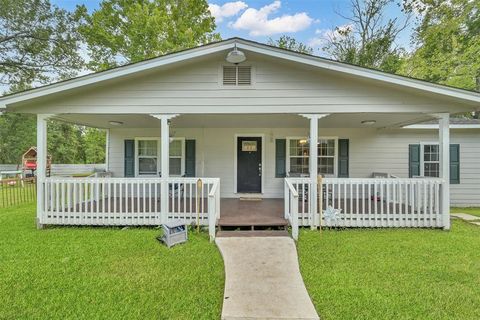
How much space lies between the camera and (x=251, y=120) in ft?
23.3

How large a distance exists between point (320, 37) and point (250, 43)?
542 inches

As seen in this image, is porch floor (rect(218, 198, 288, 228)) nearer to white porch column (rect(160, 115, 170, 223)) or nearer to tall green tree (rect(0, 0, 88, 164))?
white porch column (rect(160, 115, 170, 223))

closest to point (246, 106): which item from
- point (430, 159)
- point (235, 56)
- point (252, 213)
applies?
→ point (235, 56)

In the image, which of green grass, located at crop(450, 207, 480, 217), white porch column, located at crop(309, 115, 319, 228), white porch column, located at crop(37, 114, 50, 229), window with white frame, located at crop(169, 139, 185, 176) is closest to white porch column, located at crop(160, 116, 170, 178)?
white porch column, located at crop(37, 114, 50, 229)

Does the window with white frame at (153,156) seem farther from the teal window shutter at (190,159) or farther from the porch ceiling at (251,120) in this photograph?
the porch ceiling at (251,120)

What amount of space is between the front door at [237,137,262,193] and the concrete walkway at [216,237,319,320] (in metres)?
3.70

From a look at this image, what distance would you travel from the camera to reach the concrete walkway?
9.18 ft

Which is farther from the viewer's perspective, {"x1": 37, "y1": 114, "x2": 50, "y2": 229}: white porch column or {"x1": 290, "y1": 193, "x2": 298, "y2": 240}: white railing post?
{"x1": 37, "y1": 114, "x2": 50, "y2": 229}: white porch column

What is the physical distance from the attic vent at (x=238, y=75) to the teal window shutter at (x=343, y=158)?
4352mm

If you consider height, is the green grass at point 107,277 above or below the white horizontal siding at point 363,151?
below

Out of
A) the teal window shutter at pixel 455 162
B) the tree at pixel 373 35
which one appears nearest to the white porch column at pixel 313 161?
the teal window shutter at pixel 455 162

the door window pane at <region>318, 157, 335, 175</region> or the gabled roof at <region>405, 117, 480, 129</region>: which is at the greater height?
the gabled roof at <region>405, 117, 480, 129</region>

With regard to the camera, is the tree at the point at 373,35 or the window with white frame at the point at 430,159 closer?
the window with white frame at the point at 430,159

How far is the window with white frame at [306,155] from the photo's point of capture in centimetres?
856
